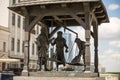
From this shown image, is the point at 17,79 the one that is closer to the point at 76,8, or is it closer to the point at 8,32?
the point at 76,8

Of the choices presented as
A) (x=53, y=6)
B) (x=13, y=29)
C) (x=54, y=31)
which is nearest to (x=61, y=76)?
(x=53, y=6)

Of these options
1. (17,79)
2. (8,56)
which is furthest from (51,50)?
(8,56)

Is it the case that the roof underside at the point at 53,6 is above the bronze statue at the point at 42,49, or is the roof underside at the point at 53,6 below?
above

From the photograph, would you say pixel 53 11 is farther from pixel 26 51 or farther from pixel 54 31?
pixel 54 31

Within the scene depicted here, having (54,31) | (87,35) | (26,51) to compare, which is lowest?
(26,51)

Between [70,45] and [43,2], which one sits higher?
[43,2]

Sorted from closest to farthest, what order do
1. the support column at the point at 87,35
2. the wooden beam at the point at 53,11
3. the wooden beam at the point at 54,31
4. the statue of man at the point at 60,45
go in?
1. the support column at the point at 87,35
2. the wooden beam at the point at 53,11
3. the statue of man at the point at 60,45
4. the wooden beam at the point at 54,31

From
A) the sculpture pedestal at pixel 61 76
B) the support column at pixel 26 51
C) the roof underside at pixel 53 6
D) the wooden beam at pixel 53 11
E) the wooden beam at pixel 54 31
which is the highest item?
the roof underside at pixel 53 6

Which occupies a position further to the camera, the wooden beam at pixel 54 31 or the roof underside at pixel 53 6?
the wooden beam at pixel 54 31

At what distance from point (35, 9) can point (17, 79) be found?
11.7 feet

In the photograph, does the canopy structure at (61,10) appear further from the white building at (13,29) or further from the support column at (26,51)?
the white building at (13,29)

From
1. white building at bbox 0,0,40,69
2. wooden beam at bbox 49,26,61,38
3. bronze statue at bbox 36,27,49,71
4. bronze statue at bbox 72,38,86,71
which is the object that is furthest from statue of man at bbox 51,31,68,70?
white building at bbox 0,0,40,69

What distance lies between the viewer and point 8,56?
4722cm

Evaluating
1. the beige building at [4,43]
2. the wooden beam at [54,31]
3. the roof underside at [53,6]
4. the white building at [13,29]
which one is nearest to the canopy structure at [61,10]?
the roof underside at [53,6]
